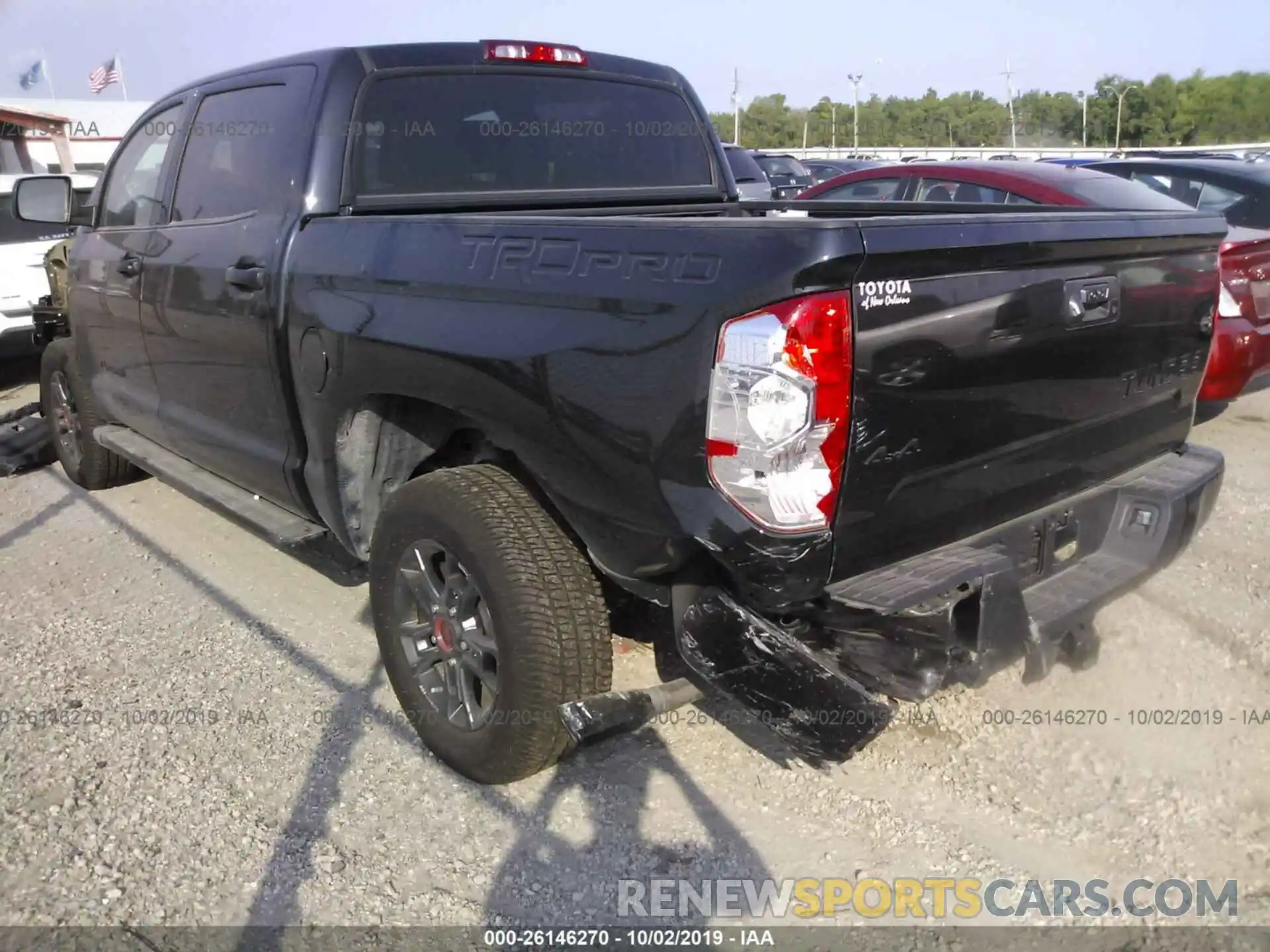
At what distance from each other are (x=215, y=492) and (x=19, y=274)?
5902mm

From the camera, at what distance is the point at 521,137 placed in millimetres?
3887

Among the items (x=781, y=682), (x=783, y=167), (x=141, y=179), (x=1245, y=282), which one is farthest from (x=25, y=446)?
(x=783, y=167)

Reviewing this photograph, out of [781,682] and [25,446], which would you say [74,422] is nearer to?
[25,446]

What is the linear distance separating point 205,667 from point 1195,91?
82.0 m

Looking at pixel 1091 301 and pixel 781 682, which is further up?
pixel 1091 301

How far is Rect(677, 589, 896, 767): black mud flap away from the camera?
7.29 ft

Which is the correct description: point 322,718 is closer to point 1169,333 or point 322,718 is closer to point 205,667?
A: point 205,667

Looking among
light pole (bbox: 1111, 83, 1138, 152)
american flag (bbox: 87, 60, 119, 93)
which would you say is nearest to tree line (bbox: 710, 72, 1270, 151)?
light pole (bbox: 1111, 83, 1138, 152)

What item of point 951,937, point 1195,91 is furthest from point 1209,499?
point 1195,91

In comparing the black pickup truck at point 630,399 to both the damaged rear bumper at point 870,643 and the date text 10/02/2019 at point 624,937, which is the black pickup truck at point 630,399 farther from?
the date text 10/02/2019 at point 624,937

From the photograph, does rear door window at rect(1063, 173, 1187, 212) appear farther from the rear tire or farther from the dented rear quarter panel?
the rear tire

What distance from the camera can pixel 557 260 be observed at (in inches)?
97.9

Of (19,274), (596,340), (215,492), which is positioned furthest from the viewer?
(19,274)

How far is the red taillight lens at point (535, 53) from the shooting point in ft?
12.8
